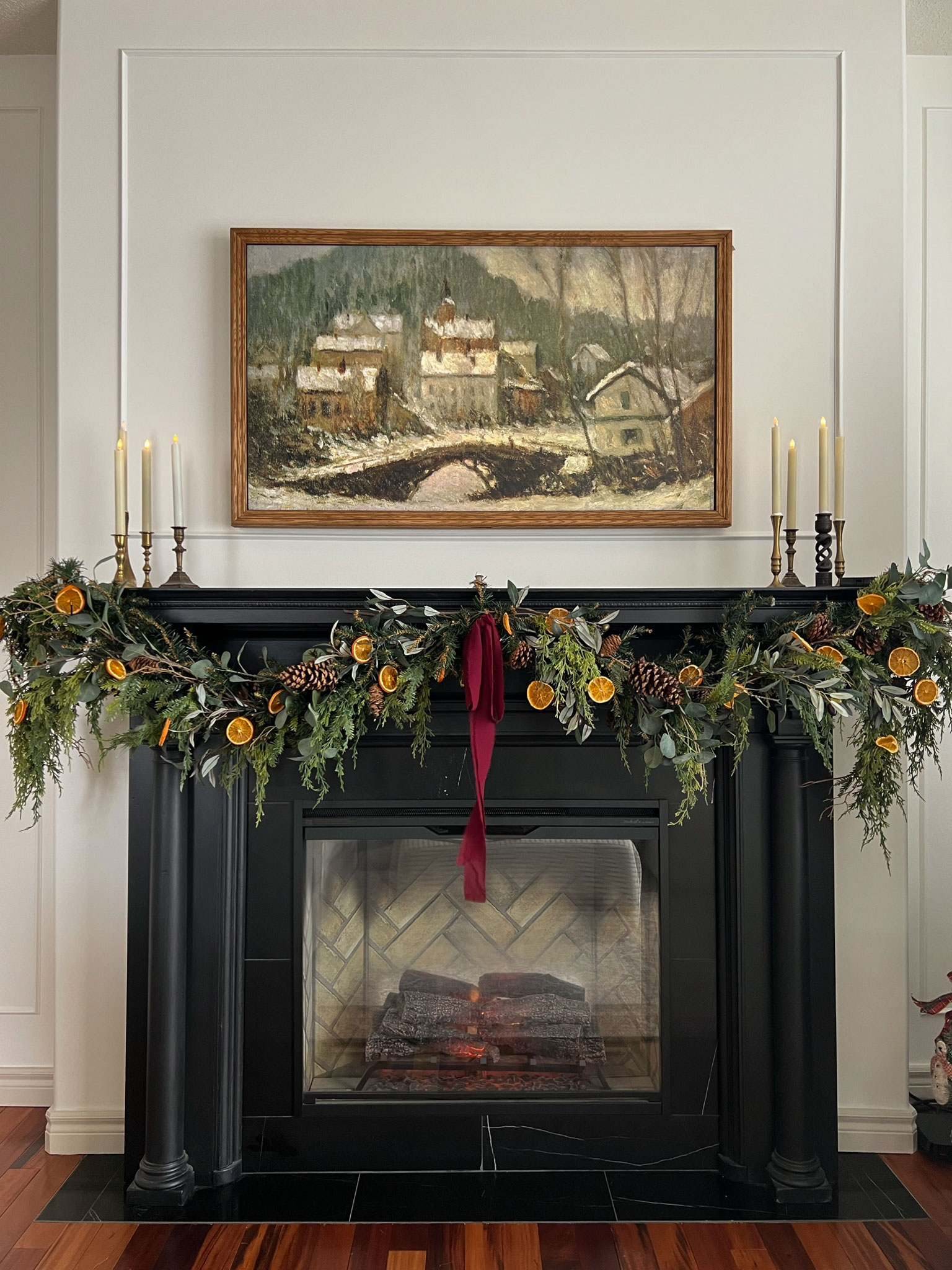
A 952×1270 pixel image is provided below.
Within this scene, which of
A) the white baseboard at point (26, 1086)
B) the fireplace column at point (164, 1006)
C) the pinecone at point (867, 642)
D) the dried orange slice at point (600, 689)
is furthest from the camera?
the white baseboard at point (26, 1086)

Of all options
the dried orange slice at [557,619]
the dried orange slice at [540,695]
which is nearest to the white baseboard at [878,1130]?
the dried orange slice at [540,695]

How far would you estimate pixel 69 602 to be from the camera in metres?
1.76

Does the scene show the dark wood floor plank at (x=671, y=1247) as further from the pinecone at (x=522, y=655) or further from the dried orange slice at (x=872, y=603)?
the dried orange slice at (x=872, y=603)

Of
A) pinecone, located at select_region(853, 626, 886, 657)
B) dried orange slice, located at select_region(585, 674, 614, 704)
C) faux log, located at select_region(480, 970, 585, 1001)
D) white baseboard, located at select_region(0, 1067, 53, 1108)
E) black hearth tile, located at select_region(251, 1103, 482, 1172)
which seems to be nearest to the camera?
dried orange slice, located at select_region(585, 674, 614, 704)

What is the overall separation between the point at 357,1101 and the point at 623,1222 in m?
0.62

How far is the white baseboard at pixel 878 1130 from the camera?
2.13 meters

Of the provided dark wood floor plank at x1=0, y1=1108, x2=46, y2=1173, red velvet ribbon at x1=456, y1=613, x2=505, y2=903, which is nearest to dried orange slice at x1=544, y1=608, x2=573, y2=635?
red velvet ribbon at x1=456, y1=613, x2=505, y2=903

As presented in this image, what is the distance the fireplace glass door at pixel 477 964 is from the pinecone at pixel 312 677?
52 cm

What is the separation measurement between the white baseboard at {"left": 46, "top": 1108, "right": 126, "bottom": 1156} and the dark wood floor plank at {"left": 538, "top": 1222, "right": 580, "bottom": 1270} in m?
1.01

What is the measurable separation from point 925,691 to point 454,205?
1.50m

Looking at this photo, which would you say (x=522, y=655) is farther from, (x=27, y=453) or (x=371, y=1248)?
(x=27, y=453)

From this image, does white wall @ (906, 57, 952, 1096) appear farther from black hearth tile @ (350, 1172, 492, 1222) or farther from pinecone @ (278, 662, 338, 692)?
pinecone @ (278, 662, 338, 692)

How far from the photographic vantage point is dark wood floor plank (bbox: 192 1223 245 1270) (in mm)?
1745

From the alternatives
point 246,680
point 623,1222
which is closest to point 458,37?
point 246,680
